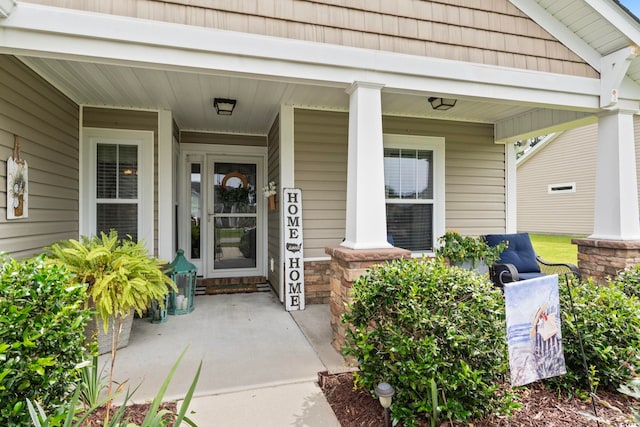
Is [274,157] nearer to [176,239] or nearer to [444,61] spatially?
[176,239]

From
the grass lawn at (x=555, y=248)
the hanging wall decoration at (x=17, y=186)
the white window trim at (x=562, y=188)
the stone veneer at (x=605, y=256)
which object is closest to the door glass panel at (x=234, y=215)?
the hanging wall decoration at (x=17, y=186)

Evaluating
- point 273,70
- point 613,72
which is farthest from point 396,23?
point 613,72

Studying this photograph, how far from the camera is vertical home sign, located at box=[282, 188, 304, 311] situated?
13.2 feet

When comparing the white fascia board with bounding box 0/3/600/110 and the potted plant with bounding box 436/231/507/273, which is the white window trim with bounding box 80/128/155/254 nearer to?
the white fascia board with bounding box 0/3/600/110

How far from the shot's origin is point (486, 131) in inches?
197

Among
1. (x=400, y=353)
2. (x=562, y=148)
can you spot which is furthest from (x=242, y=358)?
(x=562, y=148)

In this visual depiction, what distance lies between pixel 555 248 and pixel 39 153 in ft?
38.0

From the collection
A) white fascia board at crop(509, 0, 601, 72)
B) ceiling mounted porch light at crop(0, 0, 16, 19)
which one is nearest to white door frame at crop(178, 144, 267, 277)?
ceiling mounted porch light at crop(0, 0, 16, 19)

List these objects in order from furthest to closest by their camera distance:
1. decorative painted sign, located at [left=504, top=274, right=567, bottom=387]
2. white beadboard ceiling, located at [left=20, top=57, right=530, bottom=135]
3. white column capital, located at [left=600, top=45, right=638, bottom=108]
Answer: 1. white column capital, located at [left=600, top=45, right=638, bottom=108]
2. white beadboard ceiling, located at [left=20, top=57, right=530, bottom=135]
3. decorative painted sign, located at [left=504, top=274, right=567, bottom=387]

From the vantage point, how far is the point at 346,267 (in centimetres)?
262

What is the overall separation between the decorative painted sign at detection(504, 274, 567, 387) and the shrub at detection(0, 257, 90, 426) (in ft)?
6.77

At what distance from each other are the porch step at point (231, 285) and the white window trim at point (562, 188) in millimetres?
11156

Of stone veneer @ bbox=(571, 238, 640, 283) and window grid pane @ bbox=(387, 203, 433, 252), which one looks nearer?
stone veneer @ bbox=(571, 238, 640, 283)

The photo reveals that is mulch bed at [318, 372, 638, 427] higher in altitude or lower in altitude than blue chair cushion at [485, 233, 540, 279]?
lower
